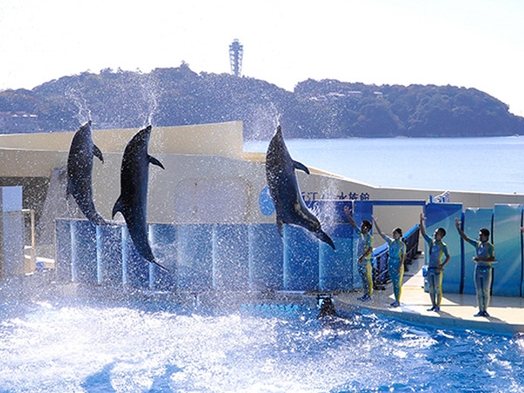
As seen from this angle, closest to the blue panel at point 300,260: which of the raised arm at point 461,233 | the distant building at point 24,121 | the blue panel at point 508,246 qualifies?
the raised arm at point 461,233

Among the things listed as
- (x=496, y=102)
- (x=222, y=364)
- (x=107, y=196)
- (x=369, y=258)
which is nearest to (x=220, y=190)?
(x=107, y=196)

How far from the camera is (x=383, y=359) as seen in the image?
794 cm

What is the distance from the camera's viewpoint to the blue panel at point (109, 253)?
10.7m

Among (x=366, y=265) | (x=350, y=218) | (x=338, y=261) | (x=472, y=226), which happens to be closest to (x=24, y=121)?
(x=338, y=261)

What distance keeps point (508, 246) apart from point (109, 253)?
17.9 ft

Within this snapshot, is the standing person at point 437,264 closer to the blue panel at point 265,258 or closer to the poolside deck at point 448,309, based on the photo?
the poolside deck at point 448,309

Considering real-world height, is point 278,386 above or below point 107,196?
below

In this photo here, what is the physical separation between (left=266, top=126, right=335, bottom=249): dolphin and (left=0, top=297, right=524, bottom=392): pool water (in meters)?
1.38

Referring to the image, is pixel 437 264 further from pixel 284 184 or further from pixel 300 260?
pixel 284 184

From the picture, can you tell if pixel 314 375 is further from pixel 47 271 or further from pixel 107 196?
pixel 107 196

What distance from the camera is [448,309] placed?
9.32 m

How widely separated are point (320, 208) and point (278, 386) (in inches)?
135

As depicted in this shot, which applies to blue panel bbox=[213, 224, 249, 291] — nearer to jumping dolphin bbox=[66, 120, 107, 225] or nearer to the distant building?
jumping dolphin bbox=[66, 120, 107, 225]

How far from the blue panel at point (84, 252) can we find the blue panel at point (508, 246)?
555cm
